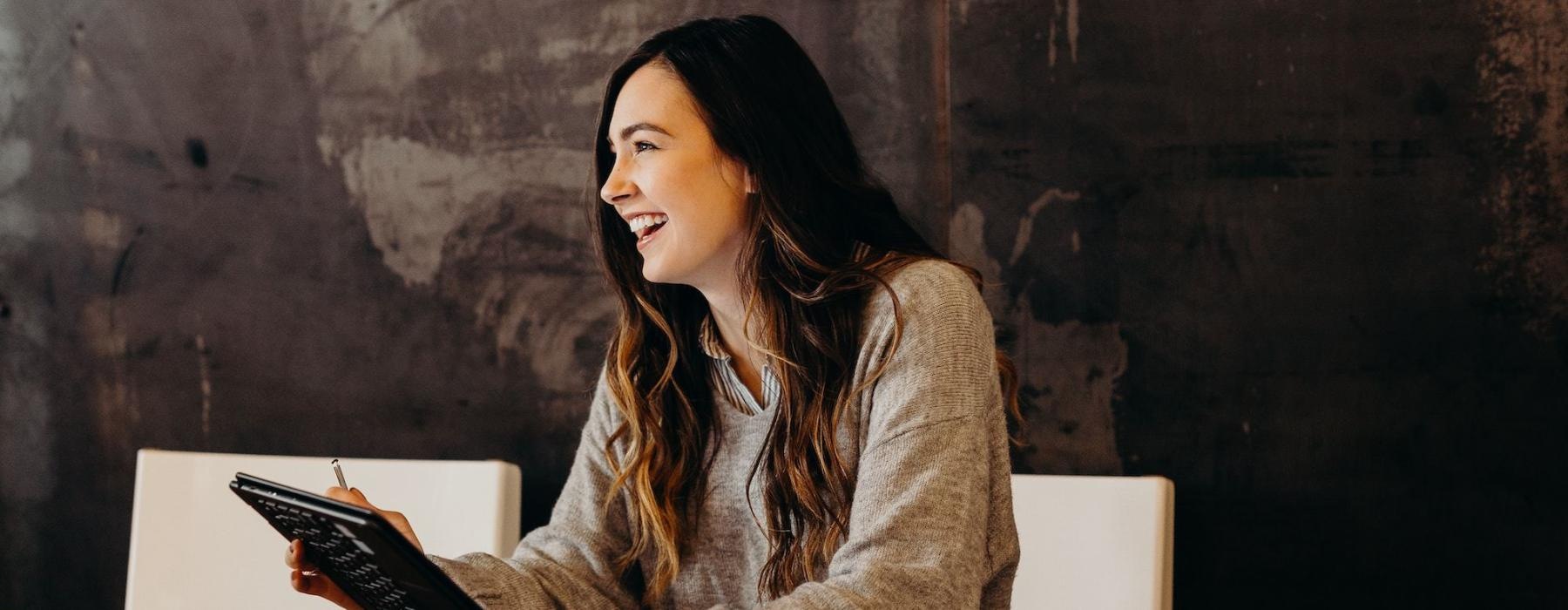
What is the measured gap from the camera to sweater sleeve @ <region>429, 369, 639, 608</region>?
4.43 ft

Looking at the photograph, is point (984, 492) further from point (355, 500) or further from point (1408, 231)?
point (1408, 231)

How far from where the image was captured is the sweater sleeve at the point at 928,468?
3.64ft

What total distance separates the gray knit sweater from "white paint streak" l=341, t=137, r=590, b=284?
2.43 ft

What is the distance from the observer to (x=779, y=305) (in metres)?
1.38

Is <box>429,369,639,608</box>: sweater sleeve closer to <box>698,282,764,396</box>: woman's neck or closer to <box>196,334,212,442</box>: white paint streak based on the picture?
<box>698,282,764,396</box>: woman's neck

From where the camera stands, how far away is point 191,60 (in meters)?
2.32

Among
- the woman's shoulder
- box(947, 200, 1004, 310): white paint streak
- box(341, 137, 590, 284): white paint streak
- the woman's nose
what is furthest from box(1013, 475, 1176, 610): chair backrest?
box(341, 137, 590, 284): white paint streak

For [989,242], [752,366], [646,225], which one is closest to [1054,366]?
[989,242]

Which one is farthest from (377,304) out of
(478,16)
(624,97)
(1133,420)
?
(1133,420)

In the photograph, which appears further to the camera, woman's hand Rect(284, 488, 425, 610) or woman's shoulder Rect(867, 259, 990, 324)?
woman's shoulder Rect(867, 259, 990, 324)

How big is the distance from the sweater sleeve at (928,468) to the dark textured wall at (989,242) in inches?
28.1

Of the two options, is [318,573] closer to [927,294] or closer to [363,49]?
[927,294]

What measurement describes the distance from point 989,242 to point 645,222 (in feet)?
2.41

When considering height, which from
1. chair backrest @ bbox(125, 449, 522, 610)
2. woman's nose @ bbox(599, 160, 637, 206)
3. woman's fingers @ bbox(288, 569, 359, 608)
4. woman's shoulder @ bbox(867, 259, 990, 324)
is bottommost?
chair backrest @ bbox(125, 449, 522, 610)
